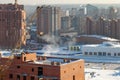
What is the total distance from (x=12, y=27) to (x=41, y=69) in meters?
29.0

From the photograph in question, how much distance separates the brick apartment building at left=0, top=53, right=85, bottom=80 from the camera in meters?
14.7

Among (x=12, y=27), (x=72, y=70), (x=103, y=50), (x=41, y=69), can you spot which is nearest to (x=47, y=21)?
(x=12, y=27)

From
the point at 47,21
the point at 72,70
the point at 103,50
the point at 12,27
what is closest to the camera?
the point at 72,70

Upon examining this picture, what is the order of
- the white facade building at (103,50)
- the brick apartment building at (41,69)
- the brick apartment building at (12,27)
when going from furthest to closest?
the brick apartment building at (12,27) → the white facade building at (103,50) → the brick apartment building at (41,69)

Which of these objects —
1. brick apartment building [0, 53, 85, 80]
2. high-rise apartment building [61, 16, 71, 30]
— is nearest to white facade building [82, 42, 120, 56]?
brick apartment building [0, 53, 85, 80]

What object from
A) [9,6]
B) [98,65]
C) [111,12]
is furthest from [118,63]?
[111,12]

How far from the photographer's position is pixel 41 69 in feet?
49.1

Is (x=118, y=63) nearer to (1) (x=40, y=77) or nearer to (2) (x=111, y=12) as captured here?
(1) (x=40, y=77)

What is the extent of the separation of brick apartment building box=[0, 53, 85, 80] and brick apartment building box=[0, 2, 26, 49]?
26197mm

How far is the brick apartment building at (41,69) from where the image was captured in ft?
48.1

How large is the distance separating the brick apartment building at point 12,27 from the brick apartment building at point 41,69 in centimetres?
2620

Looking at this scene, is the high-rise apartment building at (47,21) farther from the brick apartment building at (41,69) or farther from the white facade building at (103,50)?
the brick apartment building at (41,69)

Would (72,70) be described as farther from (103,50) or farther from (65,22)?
(65,22)

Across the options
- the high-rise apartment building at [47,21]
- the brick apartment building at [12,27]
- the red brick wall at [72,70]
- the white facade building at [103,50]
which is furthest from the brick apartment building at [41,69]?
the high-rise apartment building at [47,21]
